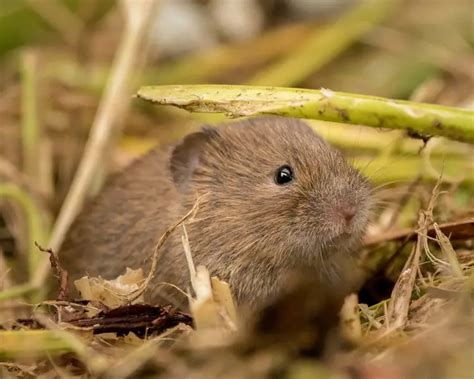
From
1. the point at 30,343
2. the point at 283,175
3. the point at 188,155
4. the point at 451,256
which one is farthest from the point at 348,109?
the point at 30,343

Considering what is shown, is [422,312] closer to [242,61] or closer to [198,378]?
[198,378]

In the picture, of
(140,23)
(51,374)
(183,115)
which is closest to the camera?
(51,374)

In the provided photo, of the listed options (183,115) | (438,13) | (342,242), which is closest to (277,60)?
(183,115)

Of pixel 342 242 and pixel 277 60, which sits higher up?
pixel 277 60

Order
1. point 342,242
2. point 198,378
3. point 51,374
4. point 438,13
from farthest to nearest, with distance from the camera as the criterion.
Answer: point 438,13 < point 342,242 < point 51,374 < point 198,378

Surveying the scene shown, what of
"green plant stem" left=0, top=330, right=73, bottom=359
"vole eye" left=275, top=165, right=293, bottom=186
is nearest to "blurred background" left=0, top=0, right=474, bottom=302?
"vole eye" left=275, top=165, right=293, bottom=186

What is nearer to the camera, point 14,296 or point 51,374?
point 51,374

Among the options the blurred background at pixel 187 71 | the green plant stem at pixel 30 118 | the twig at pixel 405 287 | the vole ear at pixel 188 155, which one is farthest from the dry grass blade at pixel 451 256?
the green plant stem at pixel 30 118

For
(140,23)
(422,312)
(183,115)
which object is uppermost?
(140,23)
